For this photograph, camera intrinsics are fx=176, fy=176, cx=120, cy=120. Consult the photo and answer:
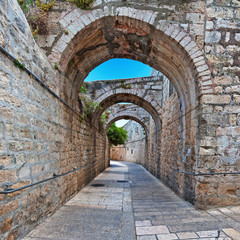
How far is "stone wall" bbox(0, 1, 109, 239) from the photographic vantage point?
191 cm

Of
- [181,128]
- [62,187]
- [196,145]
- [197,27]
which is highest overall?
[197,27]

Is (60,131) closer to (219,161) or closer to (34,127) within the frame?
(34,127)

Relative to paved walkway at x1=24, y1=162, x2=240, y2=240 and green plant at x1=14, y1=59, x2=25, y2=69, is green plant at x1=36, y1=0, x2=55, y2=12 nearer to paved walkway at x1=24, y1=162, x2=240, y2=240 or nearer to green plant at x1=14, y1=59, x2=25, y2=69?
green plant at x1=14, y1=59, x2=25, y2=69

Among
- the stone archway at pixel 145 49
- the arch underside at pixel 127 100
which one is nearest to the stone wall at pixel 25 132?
the stone archway at pixel 145 49

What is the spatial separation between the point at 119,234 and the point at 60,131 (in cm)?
207

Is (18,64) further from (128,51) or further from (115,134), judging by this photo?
(115,134)

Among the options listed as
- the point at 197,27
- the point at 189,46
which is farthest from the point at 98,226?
the point at 197,27

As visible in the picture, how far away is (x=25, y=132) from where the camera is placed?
226 centimetres

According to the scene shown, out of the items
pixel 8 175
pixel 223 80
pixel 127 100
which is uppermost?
pixel 127 100

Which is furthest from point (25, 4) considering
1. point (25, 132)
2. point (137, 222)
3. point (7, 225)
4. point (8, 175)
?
point (137, 222)

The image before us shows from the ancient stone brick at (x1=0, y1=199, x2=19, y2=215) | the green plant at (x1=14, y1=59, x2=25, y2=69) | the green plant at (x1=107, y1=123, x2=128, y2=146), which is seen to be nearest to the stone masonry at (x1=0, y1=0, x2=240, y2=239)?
the green plant at (x1=14, y1=59, x2=25, y2=69)

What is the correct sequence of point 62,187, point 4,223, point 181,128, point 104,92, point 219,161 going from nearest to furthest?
point 4,223 < point 219,161 < point 62,187 < point 181,128 < point 104,92

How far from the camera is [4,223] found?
1.87 metres

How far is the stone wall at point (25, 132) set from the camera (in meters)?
1.91
